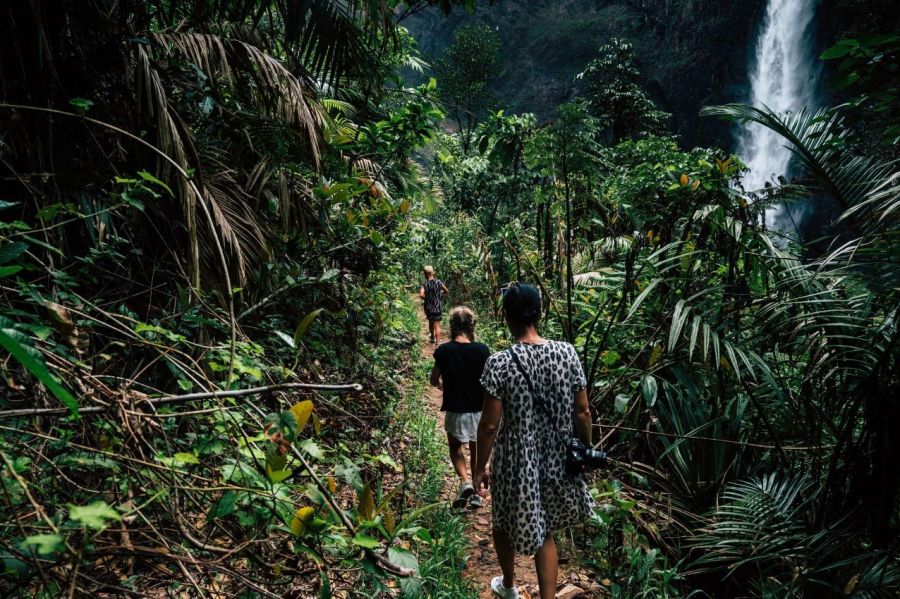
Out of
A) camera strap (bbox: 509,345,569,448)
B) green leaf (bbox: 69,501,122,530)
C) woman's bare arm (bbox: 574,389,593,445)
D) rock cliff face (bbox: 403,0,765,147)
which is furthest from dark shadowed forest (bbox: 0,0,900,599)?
rock cliff face (bbox: 403,0,765,147)

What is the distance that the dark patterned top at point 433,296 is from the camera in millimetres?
8695

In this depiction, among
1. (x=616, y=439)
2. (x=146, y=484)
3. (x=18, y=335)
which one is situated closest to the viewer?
(x=18, y=335)

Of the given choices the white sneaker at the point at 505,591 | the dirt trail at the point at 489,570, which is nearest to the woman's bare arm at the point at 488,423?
the white sneaker at the point at 505,591

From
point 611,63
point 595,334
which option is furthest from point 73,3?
point 611,63

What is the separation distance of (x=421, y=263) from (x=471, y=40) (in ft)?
59.9

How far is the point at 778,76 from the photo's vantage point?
2094cm

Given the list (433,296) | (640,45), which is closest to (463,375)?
(433,296)

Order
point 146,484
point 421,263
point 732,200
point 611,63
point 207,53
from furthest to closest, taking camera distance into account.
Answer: point 611,63 → point 421,263 → point 732,200 → point 207,53 → point 146,484

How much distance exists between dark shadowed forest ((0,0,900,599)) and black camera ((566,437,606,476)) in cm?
63

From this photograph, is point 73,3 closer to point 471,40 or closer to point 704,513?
point 704,513

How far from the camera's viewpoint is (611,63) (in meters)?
21.8

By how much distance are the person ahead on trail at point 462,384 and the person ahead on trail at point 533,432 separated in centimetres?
130

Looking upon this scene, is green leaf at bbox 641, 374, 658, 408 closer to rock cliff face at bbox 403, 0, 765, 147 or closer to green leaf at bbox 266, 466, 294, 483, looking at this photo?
green leaf at bbox 266, 466, 294, 483

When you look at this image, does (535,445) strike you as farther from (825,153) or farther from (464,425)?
(825,153)
